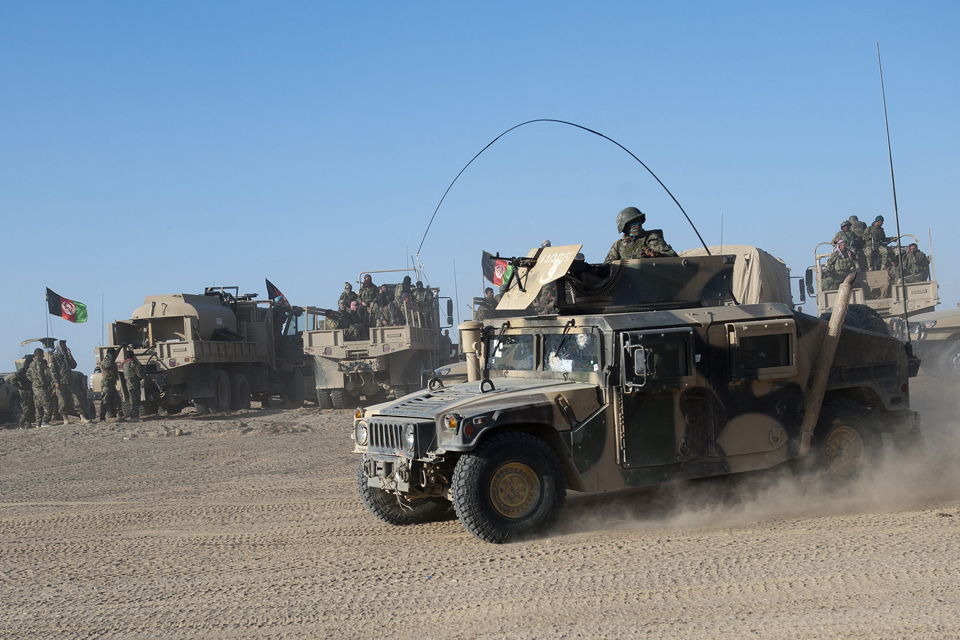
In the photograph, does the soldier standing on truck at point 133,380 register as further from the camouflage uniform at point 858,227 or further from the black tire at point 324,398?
the camouflage uniform at point 858,227

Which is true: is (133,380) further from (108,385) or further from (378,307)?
(378,307)

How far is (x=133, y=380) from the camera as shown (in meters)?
18.5

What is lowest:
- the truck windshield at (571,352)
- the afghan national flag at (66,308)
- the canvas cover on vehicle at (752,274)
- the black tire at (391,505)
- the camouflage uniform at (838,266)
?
the black tire at (391,505)

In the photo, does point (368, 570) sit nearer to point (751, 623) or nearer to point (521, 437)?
point (521, 437)

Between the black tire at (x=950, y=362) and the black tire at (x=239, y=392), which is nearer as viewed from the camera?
the black tire at (x=950, y=362)

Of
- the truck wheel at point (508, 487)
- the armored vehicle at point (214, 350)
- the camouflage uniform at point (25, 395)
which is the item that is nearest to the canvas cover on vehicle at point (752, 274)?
the truck wheel at point (508, 487)

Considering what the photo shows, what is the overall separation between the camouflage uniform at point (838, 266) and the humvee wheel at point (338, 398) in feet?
35.8

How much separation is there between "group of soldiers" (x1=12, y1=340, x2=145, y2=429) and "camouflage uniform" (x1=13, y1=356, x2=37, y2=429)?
0.27m

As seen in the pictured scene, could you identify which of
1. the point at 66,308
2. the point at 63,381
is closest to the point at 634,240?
the point at 63,381

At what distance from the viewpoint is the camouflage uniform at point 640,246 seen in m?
8.20

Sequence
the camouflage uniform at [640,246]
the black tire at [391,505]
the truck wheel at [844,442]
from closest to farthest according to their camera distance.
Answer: the black tire at [391,505], the truck wheel at [844,442], the camouflage uniform at [640,246]

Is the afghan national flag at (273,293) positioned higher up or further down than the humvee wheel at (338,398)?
higher up

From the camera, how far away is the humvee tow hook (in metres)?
7.45

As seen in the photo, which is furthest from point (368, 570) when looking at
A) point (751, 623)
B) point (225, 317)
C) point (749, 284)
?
point (225, 317)
